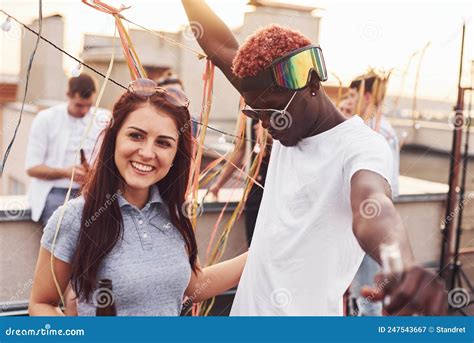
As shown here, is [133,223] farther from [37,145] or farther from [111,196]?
[37,145]

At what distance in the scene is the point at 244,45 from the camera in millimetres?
1256

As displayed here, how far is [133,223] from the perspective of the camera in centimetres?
123

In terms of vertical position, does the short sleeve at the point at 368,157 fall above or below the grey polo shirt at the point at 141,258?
above

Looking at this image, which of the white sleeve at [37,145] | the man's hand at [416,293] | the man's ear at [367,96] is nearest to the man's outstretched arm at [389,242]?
the man's hand at [416,293]

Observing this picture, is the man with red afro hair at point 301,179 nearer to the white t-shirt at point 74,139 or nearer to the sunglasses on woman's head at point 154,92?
the sunglasses on woman's head at point 154,92

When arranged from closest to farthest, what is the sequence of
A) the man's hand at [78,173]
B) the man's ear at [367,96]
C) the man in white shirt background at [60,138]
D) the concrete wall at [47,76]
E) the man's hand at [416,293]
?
the man's hand at [416,293], the man's hand at [78,173], the man in white shirt background at [60,138], the man's ear at [367,96], the concrete wall at [47,76]

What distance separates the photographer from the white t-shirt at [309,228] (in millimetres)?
1138

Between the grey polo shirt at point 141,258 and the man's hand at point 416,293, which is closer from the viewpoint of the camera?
the man's hand at point 416,293

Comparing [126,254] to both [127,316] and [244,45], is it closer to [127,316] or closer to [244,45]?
[127,316]

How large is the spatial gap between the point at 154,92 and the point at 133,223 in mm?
276

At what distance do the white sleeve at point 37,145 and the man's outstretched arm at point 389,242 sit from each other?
172 cm

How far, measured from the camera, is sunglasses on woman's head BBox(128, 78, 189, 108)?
1.27 meters

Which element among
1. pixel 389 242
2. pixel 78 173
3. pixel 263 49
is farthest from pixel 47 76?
pixel 389 242

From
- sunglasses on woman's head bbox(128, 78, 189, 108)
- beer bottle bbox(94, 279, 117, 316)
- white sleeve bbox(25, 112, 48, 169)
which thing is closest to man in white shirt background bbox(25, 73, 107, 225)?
white sleeve bbox(25, 112, 48, 169)
